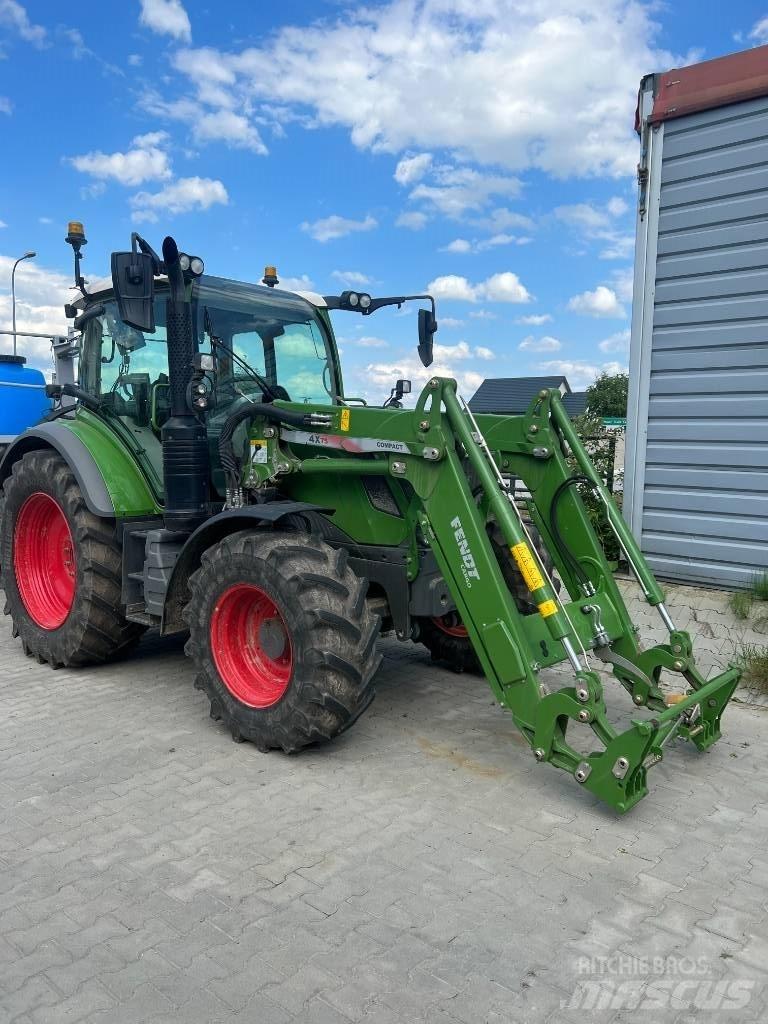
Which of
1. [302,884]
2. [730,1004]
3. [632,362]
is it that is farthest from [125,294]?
[632,362]

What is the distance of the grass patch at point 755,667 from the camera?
5027mm

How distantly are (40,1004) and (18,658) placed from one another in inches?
148

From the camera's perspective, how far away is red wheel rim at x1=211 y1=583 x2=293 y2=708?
13.7 ft

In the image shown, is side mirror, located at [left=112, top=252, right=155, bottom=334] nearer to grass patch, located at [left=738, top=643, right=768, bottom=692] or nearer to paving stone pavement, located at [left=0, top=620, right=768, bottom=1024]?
paving stone pavement, located at [left=0, top=620, right=768, bottom=1024]

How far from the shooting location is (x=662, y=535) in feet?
24.3

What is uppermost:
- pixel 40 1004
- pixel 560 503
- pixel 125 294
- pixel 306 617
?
pixel 125 294

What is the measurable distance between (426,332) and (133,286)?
81.3 inches

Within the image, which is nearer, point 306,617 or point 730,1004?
point 730,1004

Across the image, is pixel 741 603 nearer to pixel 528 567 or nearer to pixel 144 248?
pixel 528 567

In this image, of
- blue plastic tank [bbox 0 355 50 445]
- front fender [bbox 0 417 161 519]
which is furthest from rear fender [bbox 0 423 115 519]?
blue plastic tank [bbox 0 355 50 445]

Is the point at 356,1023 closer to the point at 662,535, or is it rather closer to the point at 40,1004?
the point at 40,1004

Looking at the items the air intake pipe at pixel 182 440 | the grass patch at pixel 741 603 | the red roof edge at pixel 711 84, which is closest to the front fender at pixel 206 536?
the air intake pipe at pixel 182 440

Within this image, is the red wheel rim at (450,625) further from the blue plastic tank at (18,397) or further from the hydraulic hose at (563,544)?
the blue plastic tank at (18,397)

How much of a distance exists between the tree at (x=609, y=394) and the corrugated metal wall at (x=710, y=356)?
32239 millimetres
